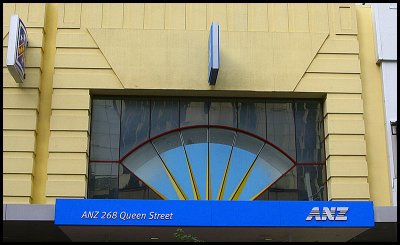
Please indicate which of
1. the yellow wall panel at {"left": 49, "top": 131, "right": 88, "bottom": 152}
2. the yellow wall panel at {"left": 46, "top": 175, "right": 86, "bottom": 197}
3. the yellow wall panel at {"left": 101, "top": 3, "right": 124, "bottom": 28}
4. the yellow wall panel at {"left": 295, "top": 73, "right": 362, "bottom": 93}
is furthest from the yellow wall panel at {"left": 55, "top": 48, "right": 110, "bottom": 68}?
the yellow wall panel at {"left": 295, "top": 73, "right": 362, "bottom": 93}

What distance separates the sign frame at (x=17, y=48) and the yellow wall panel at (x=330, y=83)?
7661mm

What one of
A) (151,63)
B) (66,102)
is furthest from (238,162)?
(66,102)

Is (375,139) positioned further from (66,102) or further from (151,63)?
(66,102)

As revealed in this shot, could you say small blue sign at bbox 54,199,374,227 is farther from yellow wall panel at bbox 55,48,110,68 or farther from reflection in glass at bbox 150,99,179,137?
yellow wall panel at bbox 55,48,110,68

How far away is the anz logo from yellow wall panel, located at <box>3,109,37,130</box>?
7.74 m

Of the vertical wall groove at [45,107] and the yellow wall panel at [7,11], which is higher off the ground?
the yellow wall panel at [7,11]

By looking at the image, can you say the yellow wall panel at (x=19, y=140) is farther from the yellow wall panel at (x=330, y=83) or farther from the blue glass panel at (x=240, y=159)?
the yellow wall panel at (x=330, y=83)

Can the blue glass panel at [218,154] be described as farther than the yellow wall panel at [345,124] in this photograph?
Yes

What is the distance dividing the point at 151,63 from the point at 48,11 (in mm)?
3540

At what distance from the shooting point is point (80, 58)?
60.7 feet

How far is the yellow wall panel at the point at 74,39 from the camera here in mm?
18609

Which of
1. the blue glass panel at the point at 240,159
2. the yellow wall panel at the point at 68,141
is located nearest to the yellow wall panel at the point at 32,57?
the yellow wall panel at the point at 68,141

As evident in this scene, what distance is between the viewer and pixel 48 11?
1919 centimetres

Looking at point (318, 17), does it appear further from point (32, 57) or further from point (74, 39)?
point (32, 57)
